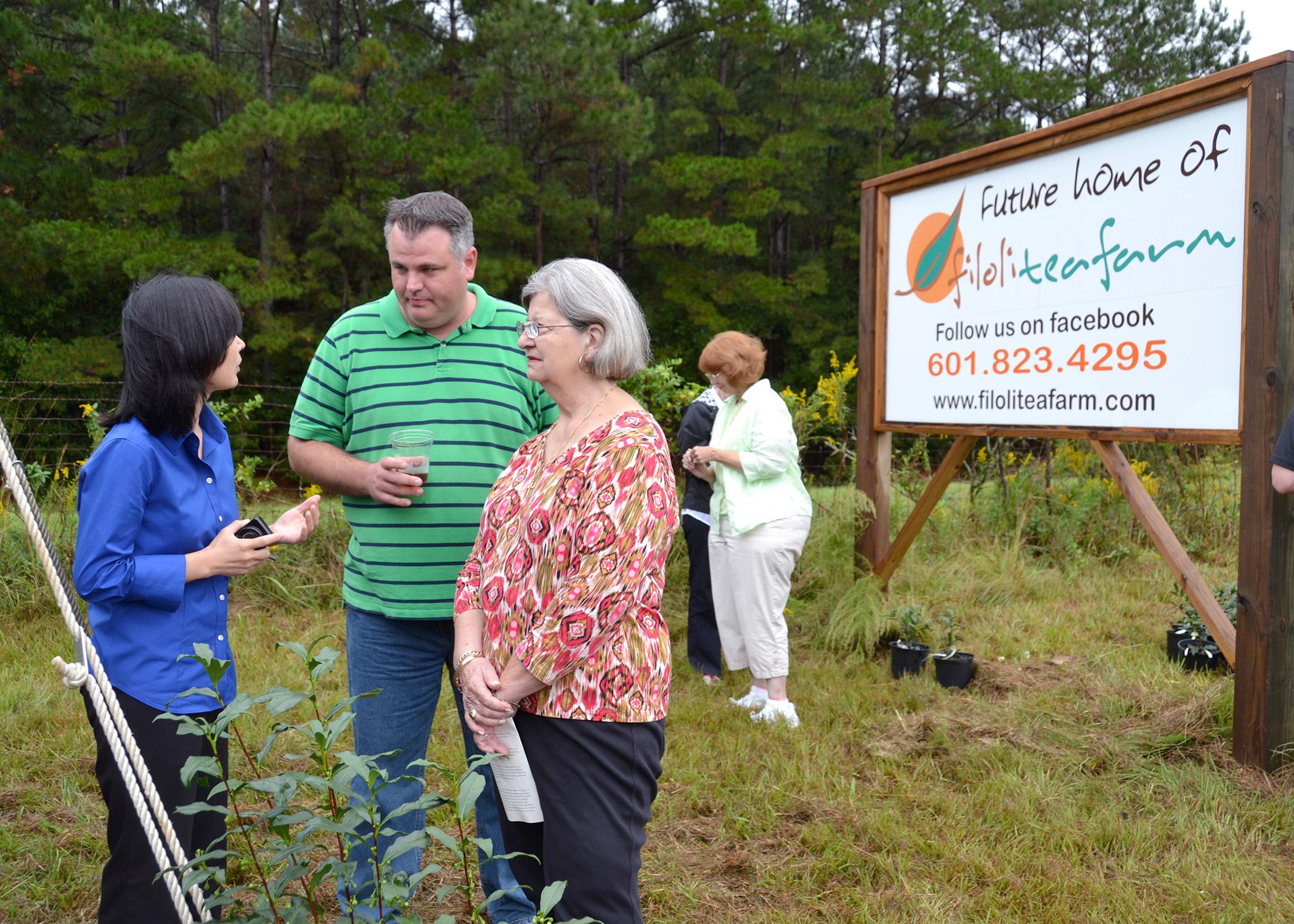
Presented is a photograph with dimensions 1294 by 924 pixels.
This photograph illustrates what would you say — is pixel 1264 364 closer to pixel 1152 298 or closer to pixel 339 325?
pixel 1152 298

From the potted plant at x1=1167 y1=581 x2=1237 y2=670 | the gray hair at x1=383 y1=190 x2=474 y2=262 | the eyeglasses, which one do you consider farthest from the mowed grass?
the gray hair at x1=383 y1=190 x2=474 y2=262

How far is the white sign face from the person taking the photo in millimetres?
3770

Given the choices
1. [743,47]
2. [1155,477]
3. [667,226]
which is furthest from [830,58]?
[1155,477]

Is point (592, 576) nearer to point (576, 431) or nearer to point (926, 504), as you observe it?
point (576, 431)

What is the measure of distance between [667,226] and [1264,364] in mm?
17324

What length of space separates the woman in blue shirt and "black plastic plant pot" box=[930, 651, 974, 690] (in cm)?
363

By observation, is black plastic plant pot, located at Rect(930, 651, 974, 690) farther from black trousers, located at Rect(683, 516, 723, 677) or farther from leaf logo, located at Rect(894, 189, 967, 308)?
leaf logo, located at Rect(894, 189, 967, 308)

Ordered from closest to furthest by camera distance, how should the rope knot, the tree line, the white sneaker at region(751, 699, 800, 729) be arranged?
the rope knot → the white sneaker at region(751, 699, 800, 729) → the tree line

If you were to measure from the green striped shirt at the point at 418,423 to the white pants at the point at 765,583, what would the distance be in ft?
7.15

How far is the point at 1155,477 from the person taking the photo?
8.34 metres

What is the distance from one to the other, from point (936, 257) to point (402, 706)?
3788 mm

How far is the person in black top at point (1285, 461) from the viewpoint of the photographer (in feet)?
10.7

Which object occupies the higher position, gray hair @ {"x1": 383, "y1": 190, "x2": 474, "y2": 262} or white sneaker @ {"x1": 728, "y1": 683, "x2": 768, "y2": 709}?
gray hair @ {"x1": 383, "y1": 190, "x2": 474, "y2": 262}

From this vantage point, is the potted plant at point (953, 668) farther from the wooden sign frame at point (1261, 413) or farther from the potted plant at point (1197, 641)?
the wooden sign frame at point (1261, 413)
